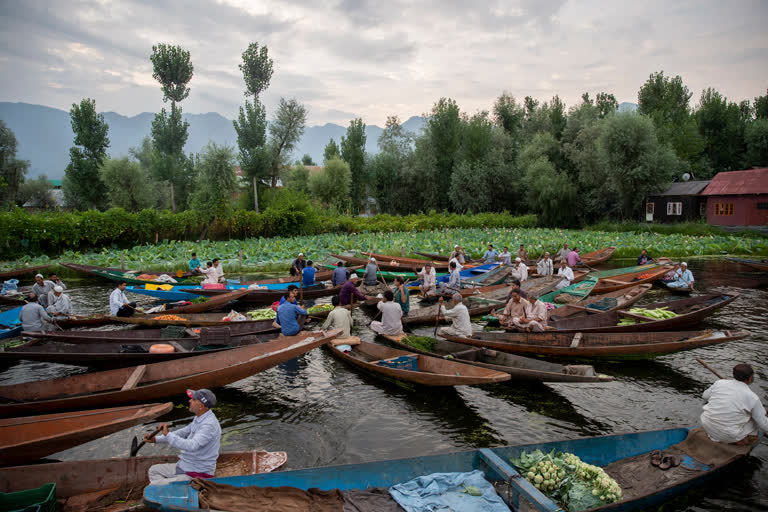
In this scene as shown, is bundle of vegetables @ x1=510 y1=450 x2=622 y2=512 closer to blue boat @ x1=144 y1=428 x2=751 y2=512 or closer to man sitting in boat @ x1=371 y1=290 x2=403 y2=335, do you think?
blue boat @ x1=144 y1=428 x2=751 y2=512

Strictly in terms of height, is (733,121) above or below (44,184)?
above

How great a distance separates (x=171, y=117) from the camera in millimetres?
46188

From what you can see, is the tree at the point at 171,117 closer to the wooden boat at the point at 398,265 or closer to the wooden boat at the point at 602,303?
the wooden boat at the point at 398,265

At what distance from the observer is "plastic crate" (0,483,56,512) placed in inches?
178

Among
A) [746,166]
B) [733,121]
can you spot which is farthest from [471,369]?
[733,121]

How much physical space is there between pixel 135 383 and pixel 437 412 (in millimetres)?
5346

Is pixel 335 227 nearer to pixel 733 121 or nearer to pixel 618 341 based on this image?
pixel 618 341

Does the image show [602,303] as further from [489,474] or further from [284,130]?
[284,130]

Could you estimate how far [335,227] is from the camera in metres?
36.4

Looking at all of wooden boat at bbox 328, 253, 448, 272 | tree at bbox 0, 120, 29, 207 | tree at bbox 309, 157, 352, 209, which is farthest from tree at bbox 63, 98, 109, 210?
wooden boat at bbox 328, 253, 448, 272

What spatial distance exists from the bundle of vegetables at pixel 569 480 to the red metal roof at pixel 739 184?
36.6 meters

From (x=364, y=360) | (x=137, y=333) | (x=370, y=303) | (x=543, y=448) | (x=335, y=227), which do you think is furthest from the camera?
(x=335, y=227)

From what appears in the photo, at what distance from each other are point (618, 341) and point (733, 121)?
170ft

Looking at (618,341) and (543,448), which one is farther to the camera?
(618,341)
